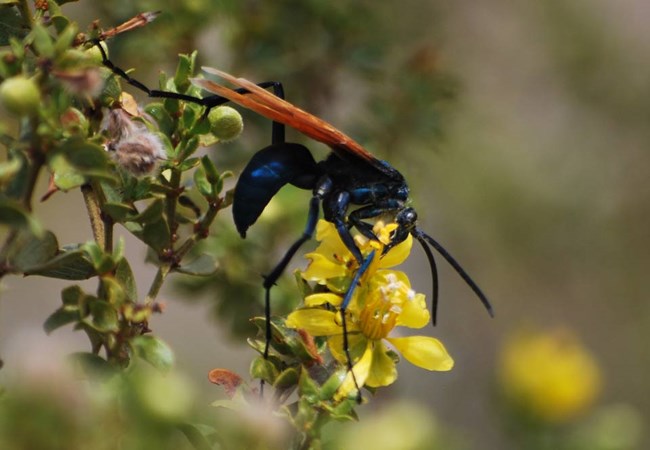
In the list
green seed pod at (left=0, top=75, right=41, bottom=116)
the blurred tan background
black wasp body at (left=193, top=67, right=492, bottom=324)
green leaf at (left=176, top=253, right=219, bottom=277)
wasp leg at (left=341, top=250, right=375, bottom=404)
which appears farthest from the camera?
the blurred tan background

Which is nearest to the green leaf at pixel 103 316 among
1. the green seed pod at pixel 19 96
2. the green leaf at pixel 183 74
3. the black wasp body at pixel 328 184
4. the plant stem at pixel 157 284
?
the plant stem at pixel 157 284

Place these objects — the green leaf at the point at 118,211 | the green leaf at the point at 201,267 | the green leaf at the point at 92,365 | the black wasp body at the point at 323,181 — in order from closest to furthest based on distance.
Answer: the green leaf at the point at 92,365 < the green leaf at the point at 118,211 < the green leaf at the point at 201,267 < the black wasp body at the point at 323,181

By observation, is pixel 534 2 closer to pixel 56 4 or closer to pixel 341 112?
pixel 341 112

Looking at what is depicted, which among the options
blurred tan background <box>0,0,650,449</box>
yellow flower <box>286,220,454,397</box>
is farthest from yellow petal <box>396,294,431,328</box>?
blurred tan background <box>0,0,650,449</box>

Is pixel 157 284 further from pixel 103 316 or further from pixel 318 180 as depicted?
pixel 318 180

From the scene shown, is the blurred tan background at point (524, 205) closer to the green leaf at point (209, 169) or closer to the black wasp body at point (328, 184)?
the black wasp body at point (328, 184)

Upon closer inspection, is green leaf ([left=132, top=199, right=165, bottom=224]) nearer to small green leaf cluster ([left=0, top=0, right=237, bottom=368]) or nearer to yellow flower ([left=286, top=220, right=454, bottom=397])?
small green leaf cluster ([left=0, top=0, right=237, bottom=368])
